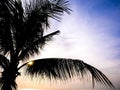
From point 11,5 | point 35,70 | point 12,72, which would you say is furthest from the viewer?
point 35,70

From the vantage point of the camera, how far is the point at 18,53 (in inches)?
240

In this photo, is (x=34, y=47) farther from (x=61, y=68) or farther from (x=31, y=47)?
(x=61, y=68)

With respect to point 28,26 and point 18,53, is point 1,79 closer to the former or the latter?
point 18,53

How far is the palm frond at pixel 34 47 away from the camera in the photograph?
6292 mm

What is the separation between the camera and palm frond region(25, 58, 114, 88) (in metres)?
5.59

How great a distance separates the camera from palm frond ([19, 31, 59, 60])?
20.6 ft

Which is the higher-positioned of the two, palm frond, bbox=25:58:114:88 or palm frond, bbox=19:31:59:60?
palm frond, bbox=19:31:59:60

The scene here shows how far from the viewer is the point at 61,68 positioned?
240 inches

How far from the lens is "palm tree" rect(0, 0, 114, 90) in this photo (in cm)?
577

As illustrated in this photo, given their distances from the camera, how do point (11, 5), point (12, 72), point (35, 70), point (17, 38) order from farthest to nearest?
1. point (35, 70)
2. point (17, 38)
3. point (12, 72)
4. point (11, 5)

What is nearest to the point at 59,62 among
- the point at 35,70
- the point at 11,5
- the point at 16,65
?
the point at 35,70

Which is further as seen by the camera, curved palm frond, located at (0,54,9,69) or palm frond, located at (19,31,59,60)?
palm frond, located at (19,31,59,60)

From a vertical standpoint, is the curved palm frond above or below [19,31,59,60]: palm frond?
below

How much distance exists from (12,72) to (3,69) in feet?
1.41
